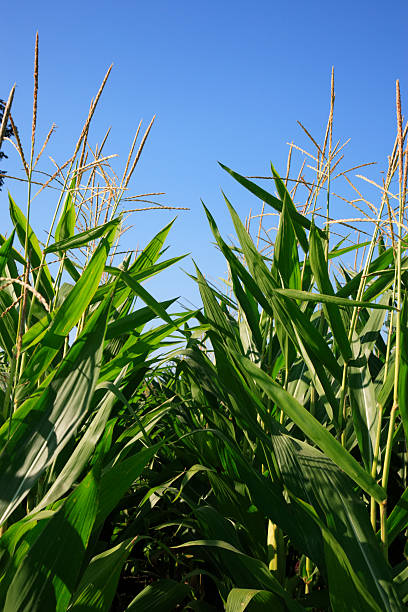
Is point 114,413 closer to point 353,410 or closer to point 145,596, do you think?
point 145,596

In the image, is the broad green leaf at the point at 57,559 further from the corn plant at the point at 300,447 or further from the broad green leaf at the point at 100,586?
the corn plant at the point at 300,447

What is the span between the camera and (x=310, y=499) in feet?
2.48

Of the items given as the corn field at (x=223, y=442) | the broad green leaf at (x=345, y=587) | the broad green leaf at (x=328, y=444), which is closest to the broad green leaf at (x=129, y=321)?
the corn field at (x=223, y=442)

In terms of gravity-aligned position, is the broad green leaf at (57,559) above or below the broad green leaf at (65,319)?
below

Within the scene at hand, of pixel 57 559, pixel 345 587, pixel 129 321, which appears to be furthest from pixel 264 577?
pixel 129 321

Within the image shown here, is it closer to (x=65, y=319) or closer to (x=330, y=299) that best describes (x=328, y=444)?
(x=330, y=299)

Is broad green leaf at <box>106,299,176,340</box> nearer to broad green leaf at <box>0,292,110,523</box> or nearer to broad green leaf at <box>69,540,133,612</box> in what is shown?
broad green leaf at <box>0,292,110,523</box>

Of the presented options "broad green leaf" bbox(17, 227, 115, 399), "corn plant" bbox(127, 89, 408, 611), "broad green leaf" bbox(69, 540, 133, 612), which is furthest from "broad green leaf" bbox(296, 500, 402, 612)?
"broad green leaf" bbox(17, 227, 115, 399)

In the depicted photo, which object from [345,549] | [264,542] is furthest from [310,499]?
[264,542]

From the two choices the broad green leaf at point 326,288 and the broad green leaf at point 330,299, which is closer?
the broad green leaf at point 330,299

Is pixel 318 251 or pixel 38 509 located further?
pixel 318 251

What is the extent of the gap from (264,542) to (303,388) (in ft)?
1.07

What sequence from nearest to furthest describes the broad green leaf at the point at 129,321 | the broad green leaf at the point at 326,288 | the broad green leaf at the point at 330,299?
1. the broad green leaf at the point at 330,299
2. the broad green leaf at the point at 326,288
3. the broad green leaf at the point at 129,321

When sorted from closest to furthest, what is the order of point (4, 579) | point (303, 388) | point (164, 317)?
point (4, 579), point (164, 317), point (303, 388)
